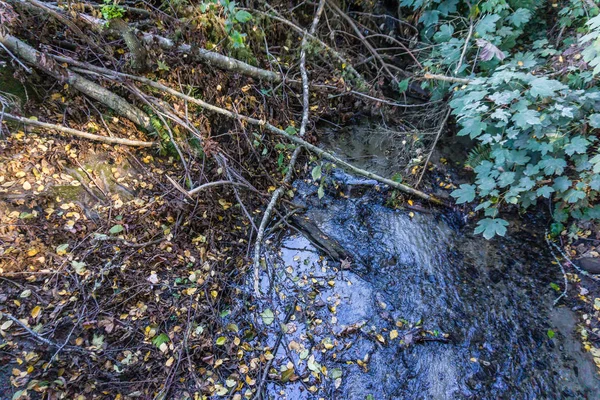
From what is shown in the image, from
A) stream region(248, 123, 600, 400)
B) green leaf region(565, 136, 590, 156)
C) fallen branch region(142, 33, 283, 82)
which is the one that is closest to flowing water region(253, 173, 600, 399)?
stream region(248, 123, 600, 400)

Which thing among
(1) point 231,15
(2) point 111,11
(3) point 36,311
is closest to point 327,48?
(1) point 231,15

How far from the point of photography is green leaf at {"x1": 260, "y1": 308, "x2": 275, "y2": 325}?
259cm

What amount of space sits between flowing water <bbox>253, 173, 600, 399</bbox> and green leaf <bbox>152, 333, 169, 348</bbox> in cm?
81

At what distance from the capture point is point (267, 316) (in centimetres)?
262

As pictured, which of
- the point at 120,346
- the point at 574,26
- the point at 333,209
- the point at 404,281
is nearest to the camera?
the point at 120,346

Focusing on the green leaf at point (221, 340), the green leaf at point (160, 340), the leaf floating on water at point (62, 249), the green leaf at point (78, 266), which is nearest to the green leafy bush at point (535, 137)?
the green leaf at point (221, 340)

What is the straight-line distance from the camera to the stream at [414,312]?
2336mm

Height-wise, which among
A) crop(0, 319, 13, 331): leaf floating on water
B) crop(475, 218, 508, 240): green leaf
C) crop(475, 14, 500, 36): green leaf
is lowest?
crop(0, 319, 13, 331): leaf floating on water

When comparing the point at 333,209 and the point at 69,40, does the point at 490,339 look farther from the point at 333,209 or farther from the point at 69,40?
the point at 69,40

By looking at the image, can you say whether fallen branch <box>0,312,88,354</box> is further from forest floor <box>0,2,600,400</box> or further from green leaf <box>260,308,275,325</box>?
green leaf <box>260,308,275,325</box>

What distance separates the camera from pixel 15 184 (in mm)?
2500

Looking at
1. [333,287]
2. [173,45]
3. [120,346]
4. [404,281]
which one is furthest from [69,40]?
[404,281]

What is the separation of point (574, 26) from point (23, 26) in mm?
5377

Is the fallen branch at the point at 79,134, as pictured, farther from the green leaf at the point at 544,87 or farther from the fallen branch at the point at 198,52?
the green leaf at the point at 544,87
